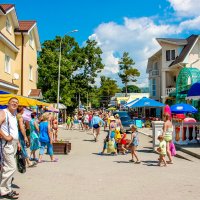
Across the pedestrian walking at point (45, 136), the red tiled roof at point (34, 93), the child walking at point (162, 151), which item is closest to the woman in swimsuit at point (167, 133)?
the child walking at point (162, 151)

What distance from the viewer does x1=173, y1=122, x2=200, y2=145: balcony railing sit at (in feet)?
54.1

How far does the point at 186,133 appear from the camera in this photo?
1658cm

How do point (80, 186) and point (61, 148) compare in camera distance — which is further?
point (61, 148)

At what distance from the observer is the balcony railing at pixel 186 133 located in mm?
16484

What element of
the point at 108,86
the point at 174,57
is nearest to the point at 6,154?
the point at 174,57

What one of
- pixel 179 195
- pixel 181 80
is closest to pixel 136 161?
pixel 179 195

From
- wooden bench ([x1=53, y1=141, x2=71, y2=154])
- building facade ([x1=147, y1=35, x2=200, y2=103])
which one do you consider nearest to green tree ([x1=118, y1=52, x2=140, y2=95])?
building facade ([x1=147, y1=35, x2=200, y2=103])

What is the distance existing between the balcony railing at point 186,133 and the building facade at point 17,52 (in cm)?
996

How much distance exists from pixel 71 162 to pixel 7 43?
12801 millimetres

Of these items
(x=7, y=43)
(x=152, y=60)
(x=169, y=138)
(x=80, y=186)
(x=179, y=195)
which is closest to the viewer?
(x=179, y=195)

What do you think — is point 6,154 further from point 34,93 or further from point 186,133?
point 34,93

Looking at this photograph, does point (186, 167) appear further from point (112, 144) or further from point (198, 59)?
point (198, 59)

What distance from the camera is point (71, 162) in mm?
11734

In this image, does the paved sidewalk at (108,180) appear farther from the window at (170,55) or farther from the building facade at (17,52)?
the window at (170,55)
